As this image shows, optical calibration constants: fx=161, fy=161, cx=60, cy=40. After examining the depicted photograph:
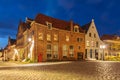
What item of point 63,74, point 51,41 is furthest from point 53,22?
point 63,74

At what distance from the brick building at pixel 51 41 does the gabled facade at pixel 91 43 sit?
1.82m

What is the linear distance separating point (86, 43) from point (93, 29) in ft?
17.9

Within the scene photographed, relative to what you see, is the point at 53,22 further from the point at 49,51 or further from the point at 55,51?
the point at 49,51

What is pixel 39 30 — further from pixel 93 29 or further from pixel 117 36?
pixel 117 36

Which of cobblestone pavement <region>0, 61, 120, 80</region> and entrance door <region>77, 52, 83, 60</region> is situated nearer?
cobblestone pavement <region>0, 61, 120, 80</region>

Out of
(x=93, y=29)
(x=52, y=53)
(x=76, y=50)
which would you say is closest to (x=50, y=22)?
(x=52, y=53)

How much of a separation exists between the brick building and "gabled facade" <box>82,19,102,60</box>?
1820 millimetres

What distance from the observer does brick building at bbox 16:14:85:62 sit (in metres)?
36.1

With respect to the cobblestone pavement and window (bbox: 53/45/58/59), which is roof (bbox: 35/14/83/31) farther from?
the cobblestone pavement

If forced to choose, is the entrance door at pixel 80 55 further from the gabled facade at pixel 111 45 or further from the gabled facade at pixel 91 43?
the gabled facade at pixel 111 45

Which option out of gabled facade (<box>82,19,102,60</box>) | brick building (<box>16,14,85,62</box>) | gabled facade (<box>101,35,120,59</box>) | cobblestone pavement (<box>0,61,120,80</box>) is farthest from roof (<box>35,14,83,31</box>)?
cobblestone pavement (<box>0,61,120,80</box>)

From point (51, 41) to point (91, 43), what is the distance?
48.9 feet

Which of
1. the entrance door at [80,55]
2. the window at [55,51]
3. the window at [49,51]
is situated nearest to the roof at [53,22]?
the window at [55,51]

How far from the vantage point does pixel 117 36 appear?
2434 inches
